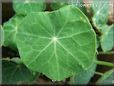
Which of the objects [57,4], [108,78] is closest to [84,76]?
[108,78]

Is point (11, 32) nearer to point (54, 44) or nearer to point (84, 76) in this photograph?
point (54, 44)

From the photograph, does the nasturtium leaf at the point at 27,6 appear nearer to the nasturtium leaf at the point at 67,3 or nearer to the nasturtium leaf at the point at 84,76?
the nasturtium leaf at the point at 67,3

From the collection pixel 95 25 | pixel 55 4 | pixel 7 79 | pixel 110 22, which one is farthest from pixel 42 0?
pixel 110 22

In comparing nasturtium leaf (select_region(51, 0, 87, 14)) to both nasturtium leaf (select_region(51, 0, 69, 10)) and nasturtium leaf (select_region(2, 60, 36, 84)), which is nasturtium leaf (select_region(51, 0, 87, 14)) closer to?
nasturtium leaf (select_region(51, 0, 69, 10))

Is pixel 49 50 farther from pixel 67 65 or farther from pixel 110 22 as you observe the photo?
pixel 110 22

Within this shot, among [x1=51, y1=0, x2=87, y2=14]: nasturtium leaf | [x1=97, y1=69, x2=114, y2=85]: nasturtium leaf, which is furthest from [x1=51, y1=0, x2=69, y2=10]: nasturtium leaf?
[x1=97, y1=69, x2=114, y2=85]: nasturtium leaf

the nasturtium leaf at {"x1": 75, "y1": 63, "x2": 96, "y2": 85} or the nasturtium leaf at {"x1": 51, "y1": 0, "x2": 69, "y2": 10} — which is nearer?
the nasturtium leaf at {"x1": 51, "y1": 0, "x2": 69, "y2": 10}
